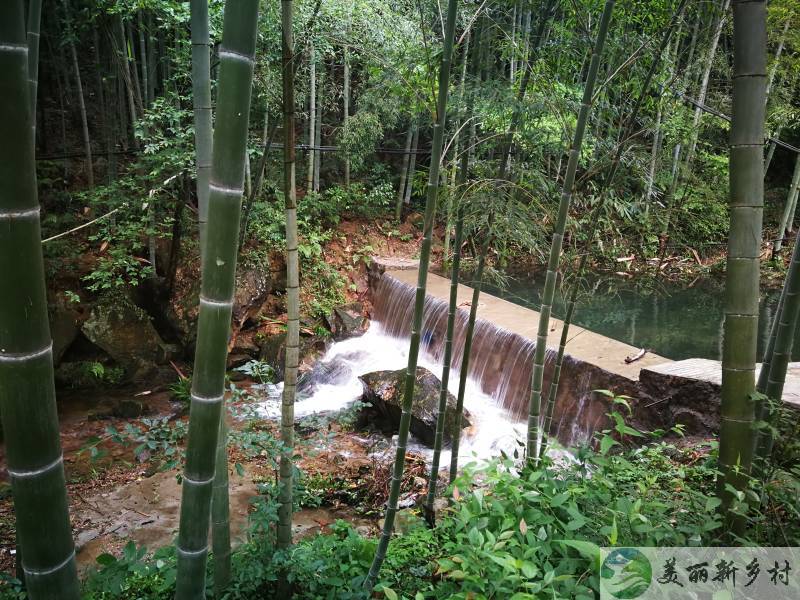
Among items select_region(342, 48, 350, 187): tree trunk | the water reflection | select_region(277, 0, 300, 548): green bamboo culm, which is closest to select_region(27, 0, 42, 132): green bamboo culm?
select_region(277, 0, 300, 548): green bamboo culm

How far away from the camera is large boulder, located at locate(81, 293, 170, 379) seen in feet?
23.4

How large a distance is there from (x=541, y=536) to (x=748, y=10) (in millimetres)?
1743

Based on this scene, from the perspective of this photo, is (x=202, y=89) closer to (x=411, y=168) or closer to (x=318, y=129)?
(x=318, y=129)

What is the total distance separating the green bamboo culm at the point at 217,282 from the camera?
105 centimetres

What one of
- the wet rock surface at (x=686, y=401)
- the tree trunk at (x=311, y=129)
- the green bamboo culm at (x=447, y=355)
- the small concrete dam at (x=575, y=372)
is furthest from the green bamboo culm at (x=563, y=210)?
the tree trunk at (x=311, y=129)

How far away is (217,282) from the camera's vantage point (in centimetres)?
114

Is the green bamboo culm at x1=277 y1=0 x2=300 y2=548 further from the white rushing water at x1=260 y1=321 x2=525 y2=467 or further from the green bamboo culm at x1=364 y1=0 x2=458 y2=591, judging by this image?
the white rushing water at x1=260 y1=321 x2=525 y2=467

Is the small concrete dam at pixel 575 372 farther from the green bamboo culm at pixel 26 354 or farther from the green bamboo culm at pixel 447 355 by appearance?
the green bamboo culm at pixel 26 354

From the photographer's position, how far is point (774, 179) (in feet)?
48.2

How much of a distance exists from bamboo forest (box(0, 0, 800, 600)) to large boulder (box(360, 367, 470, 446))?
4 centimetres

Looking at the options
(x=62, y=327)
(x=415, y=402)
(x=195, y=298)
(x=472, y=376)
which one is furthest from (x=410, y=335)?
(x=62, y=327)

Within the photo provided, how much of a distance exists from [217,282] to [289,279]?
1.07 metres

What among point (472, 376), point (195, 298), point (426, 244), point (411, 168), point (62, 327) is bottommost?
point (472, 376)

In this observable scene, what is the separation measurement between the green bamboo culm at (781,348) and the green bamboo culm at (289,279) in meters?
1.88
